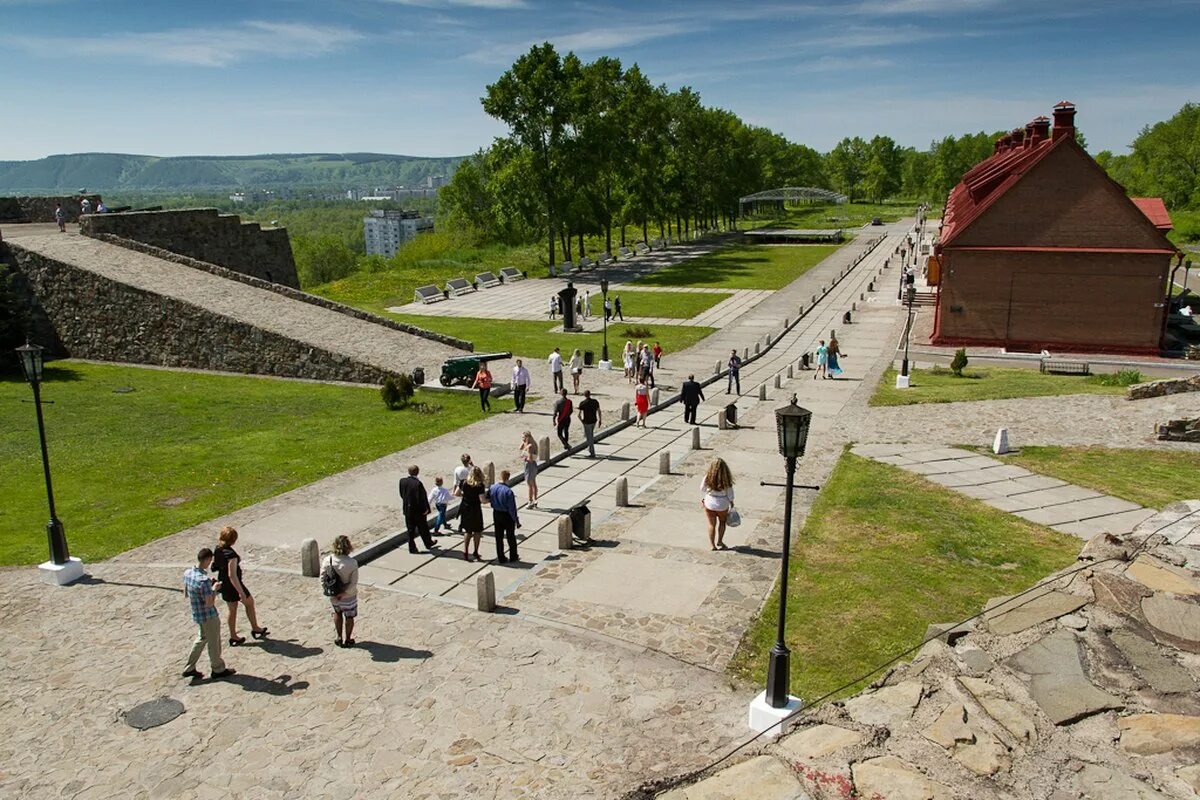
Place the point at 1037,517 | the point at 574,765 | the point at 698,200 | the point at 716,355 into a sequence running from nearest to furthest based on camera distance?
1. the point at 574,765
2. the point at 1037,517
3. the point at 716,355
4. the point at 698,200

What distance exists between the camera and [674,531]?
14648 mm

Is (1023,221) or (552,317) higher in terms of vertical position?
(1023,221)

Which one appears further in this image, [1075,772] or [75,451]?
[75,451]

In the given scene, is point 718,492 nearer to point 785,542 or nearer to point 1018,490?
point 785,542

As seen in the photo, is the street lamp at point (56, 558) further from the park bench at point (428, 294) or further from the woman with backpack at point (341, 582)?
the park bench at point (428, 294)

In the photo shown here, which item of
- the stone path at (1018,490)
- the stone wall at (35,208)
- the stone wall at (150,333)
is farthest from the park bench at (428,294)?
the stone path at (1018,490)

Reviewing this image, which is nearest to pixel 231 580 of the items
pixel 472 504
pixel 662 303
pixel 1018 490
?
pixel 472 504

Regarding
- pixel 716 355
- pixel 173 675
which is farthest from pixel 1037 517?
pixel 716 355

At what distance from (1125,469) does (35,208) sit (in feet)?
152

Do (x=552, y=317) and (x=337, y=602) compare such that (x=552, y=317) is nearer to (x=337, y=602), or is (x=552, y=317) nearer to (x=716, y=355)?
(x=716, y=355)

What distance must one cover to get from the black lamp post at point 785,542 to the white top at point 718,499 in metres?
3.98

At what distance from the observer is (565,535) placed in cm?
1377

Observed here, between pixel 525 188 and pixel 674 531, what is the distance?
144 ft

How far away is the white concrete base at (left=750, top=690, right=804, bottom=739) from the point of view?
848 cm
